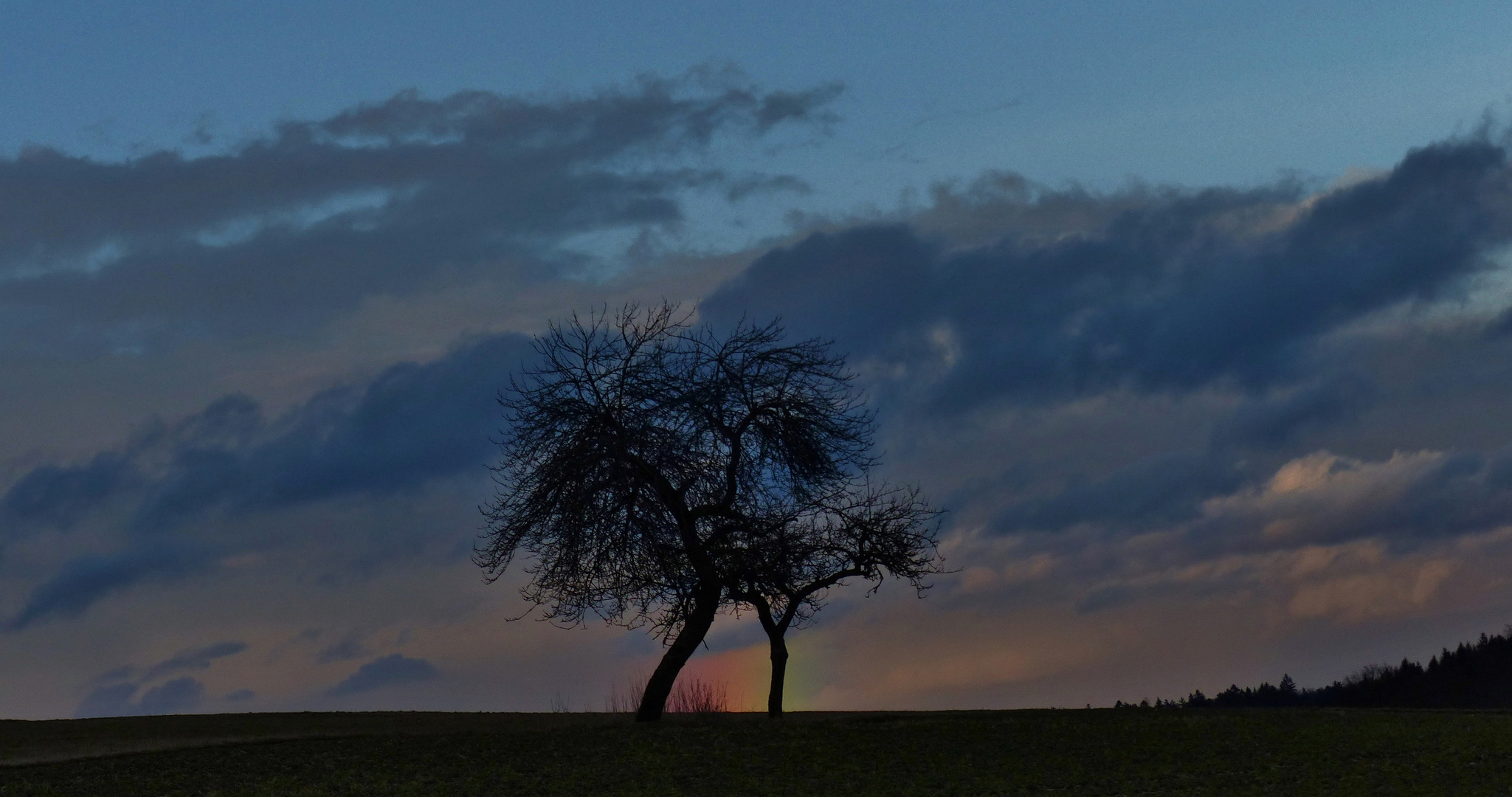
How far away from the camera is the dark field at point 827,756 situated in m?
18.9

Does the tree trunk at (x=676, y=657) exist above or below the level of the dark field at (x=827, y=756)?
above

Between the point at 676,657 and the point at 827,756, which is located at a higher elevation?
the point at 676,657

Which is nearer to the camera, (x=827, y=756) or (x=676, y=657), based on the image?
(x=827, y=756)

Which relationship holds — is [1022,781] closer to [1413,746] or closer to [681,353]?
[1413,746]

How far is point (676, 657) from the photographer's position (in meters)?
27.0

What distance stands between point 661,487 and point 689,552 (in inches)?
55.5

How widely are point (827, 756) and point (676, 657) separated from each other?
20.8ft

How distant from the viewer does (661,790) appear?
18750mm

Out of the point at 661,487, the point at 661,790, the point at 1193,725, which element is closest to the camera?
the point at 661,790

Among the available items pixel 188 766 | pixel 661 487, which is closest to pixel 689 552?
pixel 661 487

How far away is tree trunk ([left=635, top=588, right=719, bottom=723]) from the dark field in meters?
0.67

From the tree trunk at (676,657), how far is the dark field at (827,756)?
667 mm

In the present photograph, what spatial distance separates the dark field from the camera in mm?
18875

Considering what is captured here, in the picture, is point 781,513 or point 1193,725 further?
point 781,513
